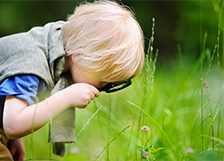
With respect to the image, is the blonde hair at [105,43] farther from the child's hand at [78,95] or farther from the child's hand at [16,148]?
the child's hand at [16,148]

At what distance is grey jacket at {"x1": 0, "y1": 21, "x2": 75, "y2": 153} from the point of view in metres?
1.21

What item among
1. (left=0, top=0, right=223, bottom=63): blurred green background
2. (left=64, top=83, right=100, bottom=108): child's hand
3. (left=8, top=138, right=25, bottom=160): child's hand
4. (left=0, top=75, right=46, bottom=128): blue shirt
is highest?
(left=0, top=75, right=46, bottom=128): blue shirt

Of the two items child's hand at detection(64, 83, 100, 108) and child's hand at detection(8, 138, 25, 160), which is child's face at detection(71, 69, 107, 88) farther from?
child's hand at detection(8, 138, 25, 160)

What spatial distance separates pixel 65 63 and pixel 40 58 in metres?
0.20

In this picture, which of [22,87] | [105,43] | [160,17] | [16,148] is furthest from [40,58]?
[160,17]

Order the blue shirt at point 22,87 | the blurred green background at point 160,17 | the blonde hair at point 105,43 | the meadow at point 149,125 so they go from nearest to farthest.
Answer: the blue shirt at point 22,87 < the blonde hair at point 105,43 < the meadow at point 149,125 < the blurred green background at point 160,17

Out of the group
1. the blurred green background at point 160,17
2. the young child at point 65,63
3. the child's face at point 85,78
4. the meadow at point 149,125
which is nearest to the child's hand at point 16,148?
the meadow at point 149,125

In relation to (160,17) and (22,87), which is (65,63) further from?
(160,17)

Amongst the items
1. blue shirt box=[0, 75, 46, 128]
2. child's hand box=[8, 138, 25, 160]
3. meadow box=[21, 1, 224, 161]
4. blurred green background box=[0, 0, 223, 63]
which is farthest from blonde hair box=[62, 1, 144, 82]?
blurred green background box=[0, 0, 223, 63]

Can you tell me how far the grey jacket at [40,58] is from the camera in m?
1.21

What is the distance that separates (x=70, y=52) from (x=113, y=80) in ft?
0.81

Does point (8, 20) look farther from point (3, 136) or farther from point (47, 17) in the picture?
point (3, 136)

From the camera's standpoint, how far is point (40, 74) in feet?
3.96

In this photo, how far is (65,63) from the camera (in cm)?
143
